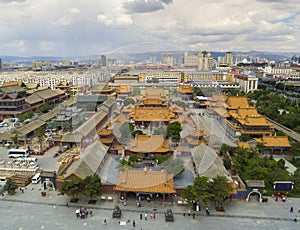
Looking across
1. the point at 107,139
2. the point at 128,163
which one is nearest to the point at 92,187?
the point at 128,163

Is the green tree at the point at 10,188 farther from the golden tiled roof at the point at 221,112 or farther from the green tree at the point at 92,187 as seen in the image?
the golden tiled roof at the point at 221,112

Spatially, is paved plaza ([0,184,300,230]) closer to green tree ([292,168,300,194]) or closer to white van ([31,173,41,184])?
green tree ([292,168,300,194])

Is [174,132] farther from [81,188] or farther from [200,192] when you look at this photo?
[81,188]

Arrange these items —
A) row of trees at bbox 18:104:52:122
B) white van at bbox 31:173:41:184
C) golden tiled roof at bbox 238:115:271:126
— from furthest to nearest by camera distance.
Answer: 1. row of trees at bbox 18:104:52:122
2. golden tiled roof at bbox 238:115:271:126
3. white van at bbox 31:173:41:184

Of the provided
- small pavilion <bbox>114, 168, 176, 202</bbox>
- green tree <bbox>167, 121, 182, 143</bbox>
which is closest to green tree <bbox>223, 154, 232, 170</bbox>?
green tree <bbox>167, 121, 182, 143</bbox>

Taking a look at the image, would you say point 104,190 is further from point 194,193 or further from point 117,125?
point 117,125

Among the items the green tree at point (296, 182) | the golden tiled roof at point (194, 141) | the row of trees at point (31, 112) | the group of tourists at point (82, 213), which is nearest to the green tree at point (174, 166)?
the golden tiled roof at point (194, 141)
